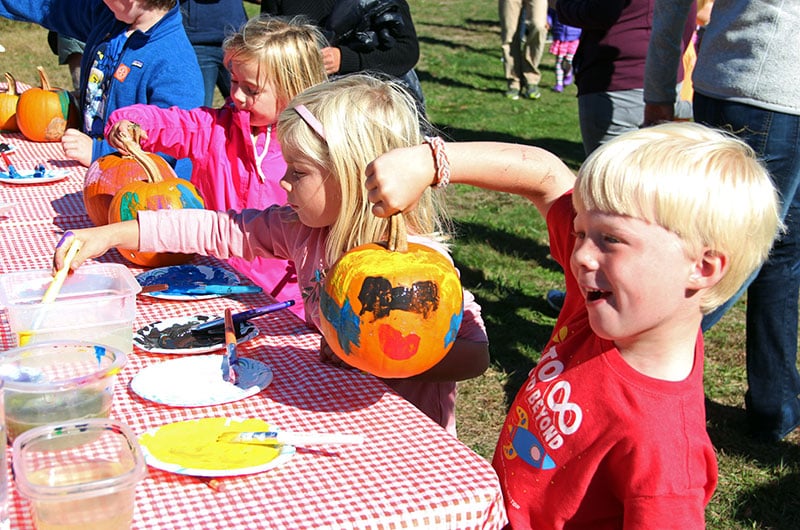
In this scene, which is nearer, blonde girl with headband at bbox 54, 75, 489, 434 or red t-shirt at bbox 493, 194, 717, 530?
red t-shirt at bbox 493, 194, 717, 530

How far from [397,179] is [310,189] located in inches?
19.0

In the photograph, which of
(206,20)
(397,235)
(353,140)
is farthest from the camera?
(206,20)

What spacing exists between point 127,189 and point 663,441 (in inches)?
69.3

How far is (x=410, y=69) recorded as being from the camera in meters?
4.58

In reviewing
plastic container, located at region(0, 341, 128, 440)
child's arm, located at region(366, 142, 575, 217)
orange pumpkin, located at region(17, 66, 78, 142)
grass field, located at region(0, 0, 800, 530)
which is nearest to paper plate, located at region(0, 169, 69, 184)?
orange pumpkin, located at region(17, 66, 78, 142)

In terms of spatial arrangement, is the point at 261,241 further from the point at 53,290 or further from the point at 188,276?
the point at 53,290

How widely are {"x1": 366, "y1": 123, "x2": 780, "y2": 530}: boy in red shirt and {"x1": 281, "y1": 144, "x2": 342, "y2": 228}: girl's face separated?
41cm

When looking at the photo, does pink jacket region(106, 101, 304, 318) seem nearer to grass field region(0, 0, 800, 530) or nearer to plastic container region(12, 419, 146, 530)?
grass field region(0, 0, 800, 530)

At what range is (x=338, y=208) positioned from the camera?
2.11 metres

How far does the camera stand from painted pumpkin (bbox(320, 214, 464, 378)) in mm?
1610

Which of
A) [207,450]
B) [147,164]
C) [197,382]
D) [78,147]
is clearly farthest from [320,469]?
[78,147]

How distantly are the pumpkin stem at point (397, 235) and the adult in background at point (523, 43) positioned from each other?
31.6 ft

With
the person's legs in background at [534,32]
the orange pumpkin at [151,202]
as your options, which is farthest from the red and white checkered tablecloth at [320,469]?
the person's legs in background at [534,32]

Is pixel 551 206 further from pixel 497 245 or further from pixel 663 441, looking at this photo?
pixel 497 245
